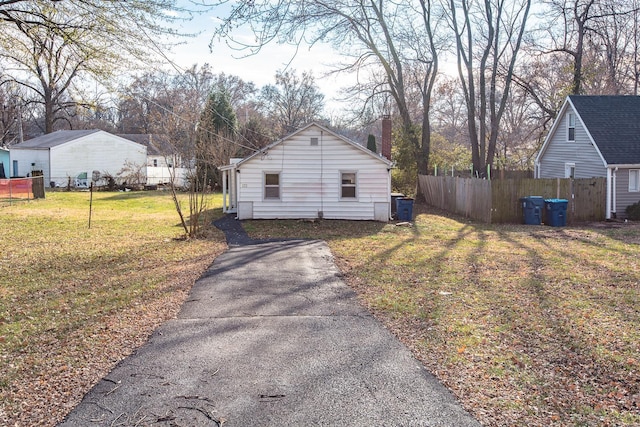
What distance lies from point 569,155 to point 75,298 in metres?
23.9

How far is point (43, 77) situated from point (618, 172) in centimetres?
2079

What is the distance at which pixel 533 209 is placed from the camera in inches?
819

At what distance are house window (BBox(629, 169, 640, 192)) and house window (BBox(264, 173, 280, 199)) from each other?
1421cm

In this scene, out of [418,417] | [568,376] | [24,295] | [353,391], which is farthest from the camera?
[24,295]

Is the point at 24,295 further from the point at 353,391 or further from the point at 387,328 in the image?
the point at 353,391

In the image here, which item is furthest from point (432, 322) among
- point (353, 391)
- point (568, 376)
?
point (353, 391)

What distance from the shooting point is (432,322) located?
23.7 feet

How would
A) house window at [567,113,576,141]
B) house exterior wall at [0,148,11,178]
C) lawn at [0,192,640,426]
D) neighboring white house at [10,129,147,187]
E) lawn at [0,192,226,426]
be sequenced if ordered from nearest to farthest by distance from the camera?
1. lawn at [0,192,640,426]
2. lawn at [0,192,226,426]
3. house window at [567,113,576,141]
4. neighboring white house at [10,129,147,187]
5. house exterior wall at [0,148,11,178]

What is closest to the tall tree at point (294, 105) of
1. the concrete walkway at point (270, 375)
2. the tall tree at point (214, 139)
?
the tall tree at point (214, 139)

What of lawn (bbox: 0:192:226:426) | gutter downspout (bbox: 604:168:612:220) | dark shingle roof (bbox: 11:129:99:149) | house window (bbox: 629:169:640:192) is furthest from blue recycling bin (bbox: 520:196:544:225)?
dark shingle roof (bbox: 11:129:99:149)

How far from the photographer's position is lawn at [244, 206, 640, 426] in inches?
188

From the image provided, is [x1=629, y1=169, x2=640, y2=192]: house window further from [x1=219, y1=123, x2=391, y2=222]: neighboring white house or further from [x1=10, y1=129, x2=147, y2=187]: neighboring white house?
[x1=10, y1=129, x2=147, y2=187]: neighboring white house

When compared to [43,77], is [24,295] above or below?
below

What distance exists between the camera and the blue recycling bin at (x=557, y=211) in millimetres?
20594
